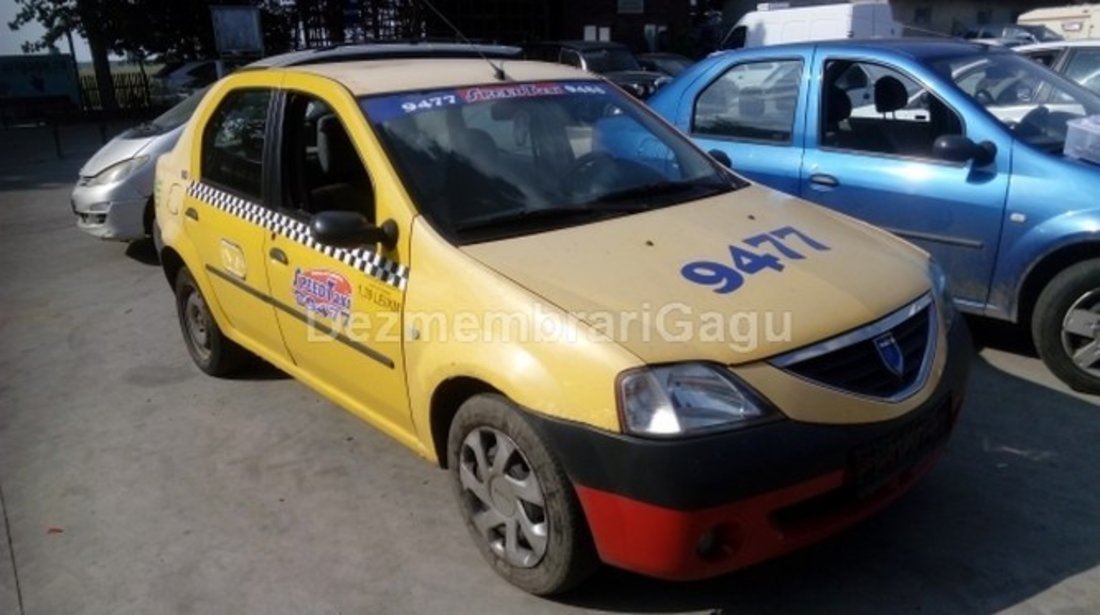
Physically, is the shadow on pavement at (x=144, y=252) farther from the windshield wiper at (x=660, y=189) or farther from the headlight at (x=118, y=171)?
the windshield wiper at (x=660, y=189)

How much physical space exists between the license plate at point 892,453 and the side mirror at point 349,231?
1622 millimetres

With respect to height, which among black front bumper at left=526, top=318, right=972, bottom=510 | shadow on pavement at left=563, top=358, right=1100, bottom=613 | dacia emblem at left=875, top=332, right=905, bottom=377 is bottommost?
shadow on pavement at left=563, top=358, right=1100, bottom=613

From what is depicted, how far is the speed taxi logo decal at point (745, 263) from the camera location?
261 cm

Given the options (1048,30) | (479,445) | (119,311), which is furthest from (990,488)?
(1048,30)

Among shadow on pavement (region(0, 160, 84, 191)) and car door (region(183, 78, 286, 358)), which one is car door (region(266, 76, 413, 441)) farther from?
shadow on pavement (region(0, 160, 84, 191))

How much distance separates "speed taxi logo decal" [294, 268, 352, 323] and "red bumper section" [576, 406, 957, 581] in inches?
49.0

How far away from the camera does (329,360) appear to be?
3416mm

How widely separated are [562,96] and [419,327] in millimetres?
1349

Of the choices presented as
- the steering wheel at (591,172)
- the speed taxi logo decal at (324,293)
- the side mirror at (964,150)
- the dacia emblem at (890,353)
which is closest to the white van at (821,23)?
the side mirror at (964,150)

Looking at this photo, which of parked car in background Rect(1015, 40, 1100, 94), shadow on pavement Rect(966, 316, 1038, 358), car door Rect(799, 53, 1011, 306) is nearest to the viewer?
car door Rect(799, 53, 1011, 306)

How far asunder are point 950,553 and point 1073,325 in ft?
5.45

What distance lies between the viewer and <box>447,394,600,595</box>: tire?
2.47 metres

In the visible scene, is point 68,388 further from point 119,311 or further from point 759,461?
point 759,461

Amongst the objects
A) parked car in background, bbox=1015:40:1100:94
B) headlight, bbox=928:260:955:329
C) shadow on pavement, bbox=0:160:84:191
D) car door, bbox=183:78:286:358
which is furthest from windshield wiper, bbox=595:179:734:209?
shadow on pavement, bbox=0:160:84:191
